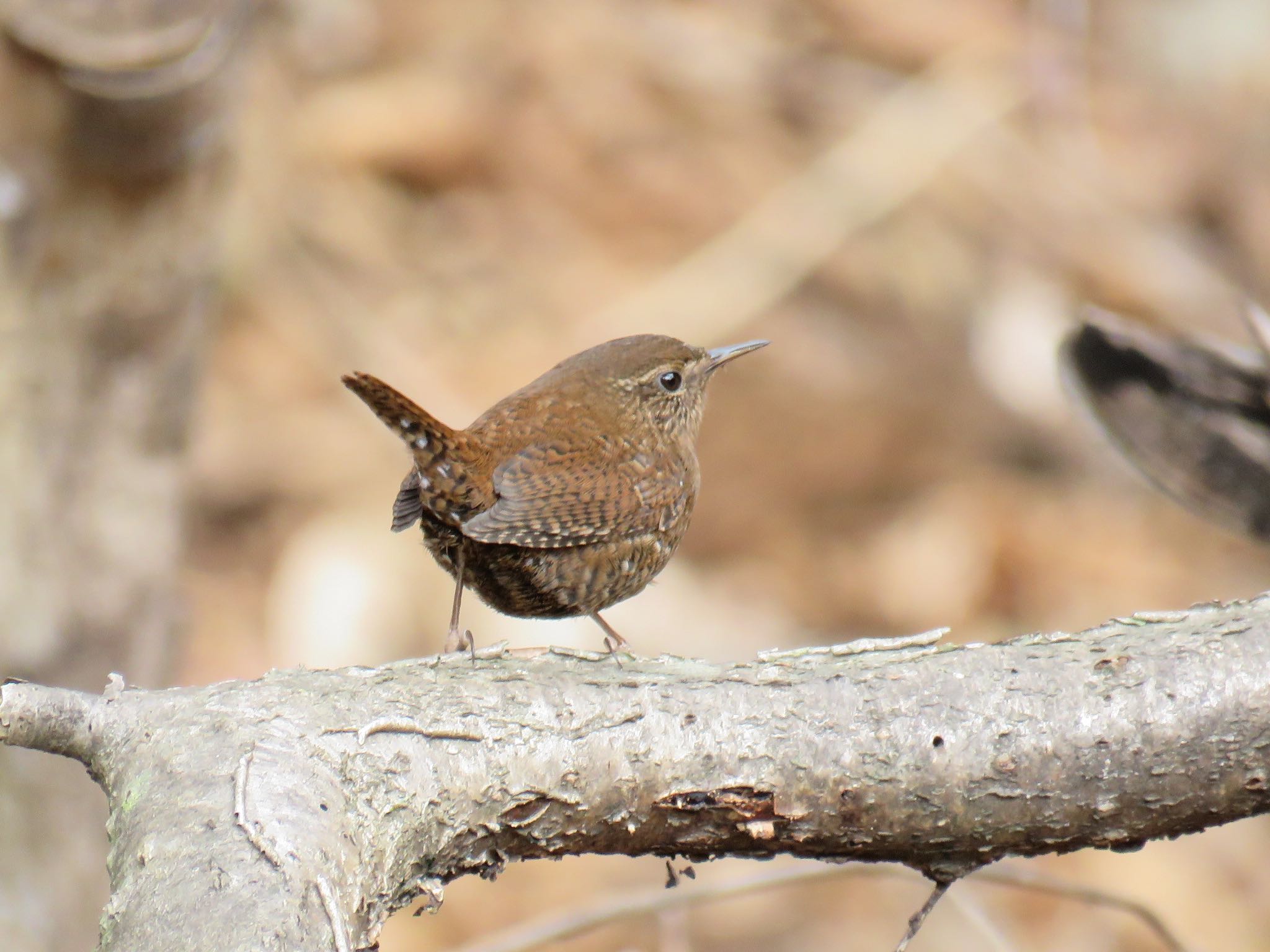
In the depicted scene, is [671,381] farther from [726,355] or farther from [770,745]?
[770,745]

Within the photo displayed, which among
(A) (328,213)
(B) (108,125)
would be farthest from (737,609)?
(B) (108,125)

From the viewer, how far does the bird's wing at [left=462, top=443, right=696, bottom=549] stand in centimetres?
251

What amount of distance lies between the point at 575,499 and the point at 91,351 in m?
1.30

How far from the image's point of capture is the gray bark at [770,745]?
70.6 inches

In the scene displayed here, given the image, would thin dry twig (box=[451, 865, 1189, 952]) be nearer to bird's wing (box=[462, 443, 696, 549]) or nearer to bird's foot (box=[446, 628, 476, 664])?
bird's foot (box=[446, 628, 476, 664])

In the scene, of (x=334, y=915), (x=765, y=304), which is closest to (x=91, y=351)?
(x=334, y=915)

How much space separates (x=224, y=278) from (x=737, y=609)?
2.77m

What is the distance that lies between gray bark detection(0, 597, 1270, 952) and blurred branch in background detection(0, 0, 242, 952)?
1562 mm

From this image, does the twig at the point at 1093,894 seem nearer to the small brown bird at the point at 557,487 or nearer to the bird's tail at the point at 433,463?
the small brown bird at the point at 557,487

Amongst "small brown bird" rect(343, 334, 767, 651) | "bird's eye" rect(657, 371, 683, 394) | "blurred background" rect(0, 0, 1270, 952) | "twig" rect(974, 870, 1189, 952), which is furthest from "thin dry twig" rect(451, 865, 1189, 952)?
"blurred background" rect(0, 0, 1270, 952)

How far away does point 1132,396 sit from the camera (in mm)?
2930

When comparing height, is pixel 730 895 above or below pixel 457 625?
below

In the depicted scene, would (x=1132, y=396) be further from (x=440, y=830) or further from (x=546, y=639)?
(x=546, y=639)

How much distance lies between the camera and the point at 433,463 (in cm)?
252
